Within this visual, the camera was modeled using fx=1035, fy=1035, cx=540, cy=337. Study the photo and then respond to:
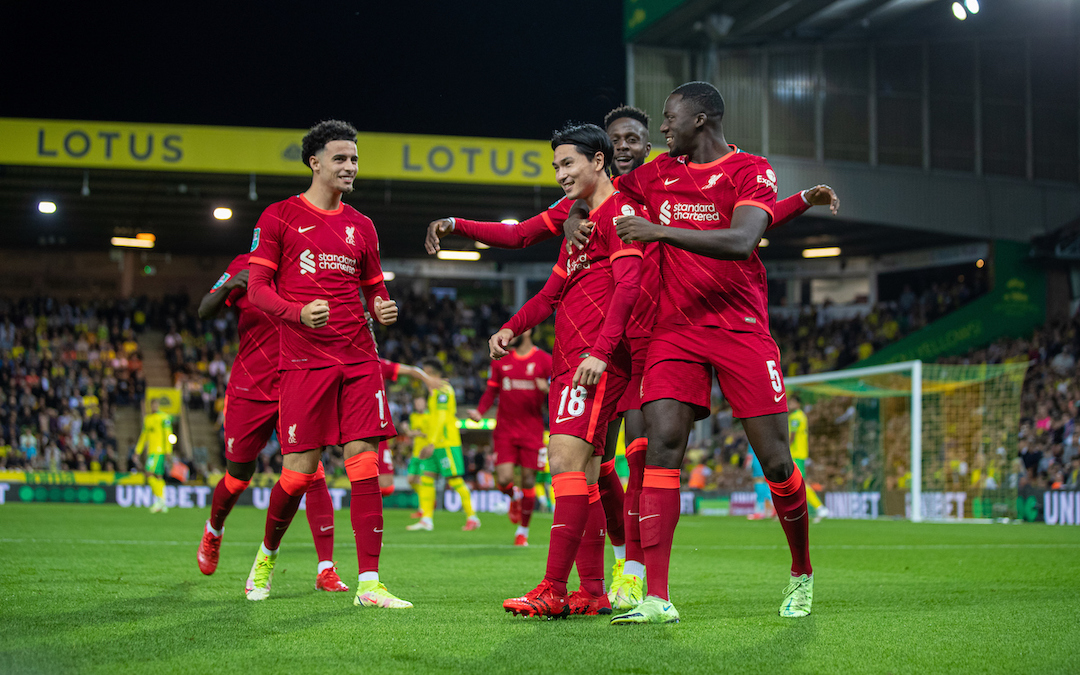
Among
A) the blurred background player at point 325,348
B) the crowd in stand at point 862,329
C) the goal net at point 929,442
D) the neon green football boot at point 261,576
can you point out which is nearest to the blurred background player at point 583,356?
the blurred background player at point 325,348

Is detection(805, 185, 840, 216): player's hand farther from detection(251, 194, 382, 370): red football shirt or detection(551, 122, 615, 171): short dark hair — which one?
detection(251, 194, 382, 370): red football shirt

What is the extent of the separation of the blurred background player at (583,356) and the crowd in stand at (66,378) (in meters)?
22.8

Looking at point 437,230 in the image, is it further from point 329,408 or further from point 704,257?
point 704,257

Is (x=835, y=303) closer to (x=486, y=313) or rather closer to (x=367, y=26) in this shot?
(x=486, y=313)

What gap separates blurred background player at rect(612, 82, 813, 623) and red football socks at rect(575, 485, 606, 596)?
569 mm

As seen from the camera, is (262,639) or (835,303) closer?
(262,639)

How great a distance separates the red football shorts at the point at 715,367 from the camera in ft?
14.1

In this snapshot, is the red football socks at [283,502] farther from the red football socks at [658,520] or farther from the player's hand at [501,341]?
the red football socks at [658,520]

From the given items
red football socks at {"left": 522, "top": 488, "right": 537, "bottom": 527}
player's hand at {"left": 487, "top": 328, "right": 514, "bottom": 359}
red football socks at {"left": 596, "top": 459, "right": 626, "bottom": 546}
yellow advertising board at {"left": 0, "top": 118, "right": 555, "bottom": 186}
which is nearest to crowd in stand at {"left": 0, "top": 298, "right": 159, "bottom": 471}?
yellow advertising board at {"left": 0, "top": 118, "right": 555, "bottom": 186}

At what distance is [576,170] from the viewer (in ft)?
15.5

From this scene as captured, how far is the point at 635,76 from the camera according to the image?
2848 centimetres

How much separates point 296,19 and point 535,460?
19083mm

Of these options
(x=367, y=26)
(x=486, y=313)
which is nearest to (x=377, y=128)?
(x=367, y=26)

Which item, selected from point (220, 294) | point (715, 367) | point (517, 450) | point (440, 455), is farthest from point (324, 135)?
point (440, 455)
